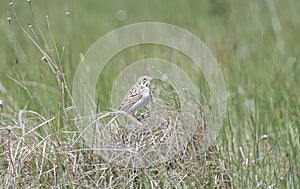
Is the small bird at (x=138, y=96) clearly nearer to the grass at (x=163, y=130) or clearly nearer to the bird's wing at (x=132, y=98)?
the bird's wing at (x=132, y=98)

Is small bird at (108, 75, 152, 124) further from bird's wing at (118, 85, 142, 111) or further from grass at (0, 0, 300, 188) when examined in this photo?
grass at (0, 0, 300, 188)

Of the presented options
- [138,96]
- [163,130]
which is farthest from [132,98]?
[163,130]

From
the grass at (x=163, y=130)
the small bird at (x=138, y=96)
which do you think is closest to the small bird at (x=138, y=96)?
the small bird at (x=138, y=96)

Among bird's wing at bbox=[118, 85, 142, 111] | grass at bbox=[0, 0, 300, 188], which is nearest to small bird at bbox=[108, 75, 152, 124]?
bird's wing at bbox=[118, 85, 142, 111]

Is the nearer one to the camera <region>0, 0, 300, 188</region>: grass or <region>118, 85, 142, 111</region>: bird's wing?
<region>118, 85, 142, 111</region>: bird's wing

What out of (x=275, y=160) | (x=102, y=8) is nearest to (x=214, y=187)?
(x=275, y=160)

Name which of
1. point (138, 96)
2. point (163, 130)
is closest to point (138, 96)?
point (138, 96)

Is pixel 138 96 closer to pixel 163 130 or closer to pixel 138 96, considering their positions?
pixel 138 96

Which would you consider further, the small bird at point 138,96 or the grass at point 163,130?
the grass at point 163,130

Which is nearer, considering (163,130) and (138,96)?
(138,96)

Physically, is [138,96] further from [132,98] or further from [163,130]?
[163,130]

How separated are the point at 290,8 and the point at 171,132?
19.8ft

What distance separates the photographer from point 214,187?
3.17m

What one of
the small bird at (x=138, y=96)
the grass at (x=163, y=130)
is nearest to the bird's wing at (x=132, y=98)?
the small bird at (x=138, y=96)
